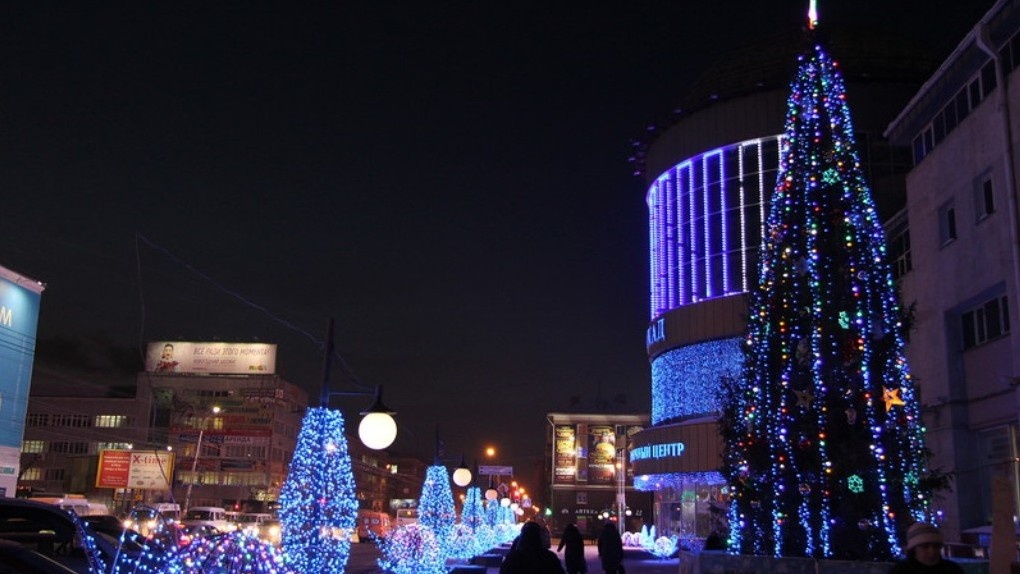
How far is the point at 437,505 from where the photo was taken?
2789cm

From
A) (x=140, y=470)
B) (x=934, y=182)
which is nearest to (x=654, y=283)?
(x=934, y=182)

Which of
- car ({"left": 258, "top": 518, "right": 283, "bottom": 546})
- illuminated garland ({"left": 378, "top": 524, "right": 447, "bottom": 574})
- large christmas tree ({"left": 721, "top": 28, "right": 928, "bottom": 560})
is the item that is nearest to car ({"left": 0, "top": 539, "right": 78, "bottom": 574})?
large christmas tree ({"left": 721, "top": 28, "right": 928, "bottom": 560})

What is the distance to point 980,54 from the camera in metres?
19.4

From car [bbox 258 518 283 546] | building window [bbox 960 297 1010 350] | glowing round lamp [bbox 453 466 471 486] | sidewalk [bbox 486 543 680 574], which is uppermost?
building window [bbox 960 297 1010 350]

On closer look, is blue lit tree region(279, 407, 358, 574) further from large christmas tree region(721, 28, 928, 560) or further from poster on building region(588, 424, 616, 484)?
poster on building region(588, 424, 616, 484)

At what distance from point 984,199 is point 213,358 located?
90322mm

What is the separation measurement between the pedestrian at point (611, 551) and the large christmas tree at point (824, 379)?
3616 millimetres

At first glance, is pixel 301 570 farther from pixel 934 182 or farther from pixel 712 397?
pixel 712 397

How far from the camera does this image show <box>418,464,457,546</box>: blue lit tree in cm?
2761

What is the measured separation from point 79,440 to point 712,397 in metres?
82.3

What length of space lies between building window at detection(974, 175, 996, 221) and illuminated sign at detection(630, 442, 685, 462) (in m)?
23.0

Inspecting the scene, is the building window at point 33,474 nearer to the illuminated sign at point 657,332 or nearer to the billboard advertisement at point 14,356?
the billboard advertisement at point 14,356

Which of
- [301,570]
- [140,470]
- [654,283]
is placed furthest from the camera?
[140,470]

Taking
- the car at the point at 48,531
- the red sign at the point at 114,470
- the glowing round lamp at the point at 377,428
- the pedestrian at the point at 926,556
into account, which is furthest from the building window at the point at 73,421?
the pedestrian at the point at 926,556
